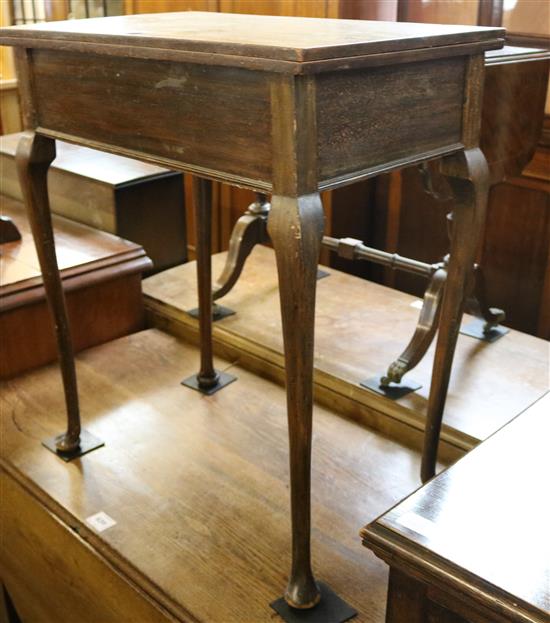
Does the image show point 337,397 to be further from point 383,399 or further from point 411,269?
point 411,269

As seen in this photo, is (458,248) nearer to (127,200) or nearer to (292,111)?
(292,111)

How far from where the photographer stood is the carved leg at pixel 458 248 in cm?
105

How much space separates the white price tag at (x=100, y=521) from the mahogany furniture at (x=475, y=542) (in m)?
0.60

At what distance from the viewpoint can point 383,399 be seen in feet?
4.94

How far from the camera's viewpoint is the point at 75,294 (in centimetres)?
183

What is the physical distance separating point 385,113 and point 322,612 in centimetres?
67

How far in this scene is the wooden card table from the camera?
31.9 inches

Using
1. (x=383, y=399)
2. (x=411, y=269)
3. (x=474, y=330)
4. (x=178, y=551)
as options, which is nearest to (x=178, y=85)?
(x=178, y=551)

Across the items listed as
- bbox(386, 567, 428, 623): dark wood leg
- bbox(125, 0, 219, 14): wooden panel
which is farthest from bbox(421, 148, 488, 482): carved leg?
bbox(125, 0, 219, 14): wooden panel

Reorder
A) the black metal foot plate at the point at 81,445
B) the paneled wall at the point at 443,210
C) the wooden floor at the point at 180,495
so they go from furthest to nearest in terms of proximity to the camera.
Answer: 1. the paneled wall at the point at 443,210
2. the black metal foot plate at the point at 81,445
3. the wooden floor at the point at 180,495

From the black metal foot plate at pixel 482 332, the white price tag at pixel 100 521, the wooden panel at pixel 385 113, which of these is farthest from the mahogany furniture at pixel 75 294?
the wooden panel at pixel 385 113

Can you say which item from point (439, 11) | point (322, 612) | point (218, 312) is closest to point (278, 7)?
point (439, 11)

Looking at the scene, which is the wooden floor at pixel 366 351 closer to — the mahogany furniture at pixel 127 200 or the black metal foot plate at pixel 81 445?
the mahogany furniture at pixel 127 200

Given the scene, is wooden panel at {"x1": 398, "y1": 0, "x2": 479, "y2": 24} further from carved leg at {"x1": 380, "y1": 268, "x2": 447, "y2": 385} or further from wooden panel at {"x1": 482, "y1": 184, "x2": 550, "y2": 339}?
carved leg at {"x1": 380, "y1": 268, "x2": 447, "y2": 385}
